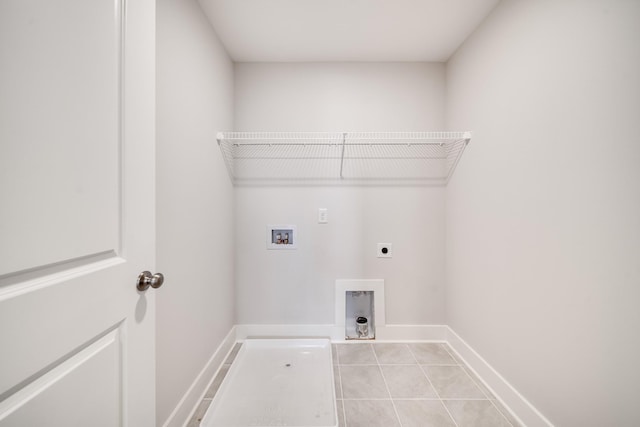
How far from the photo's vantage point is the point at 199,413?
143 cm

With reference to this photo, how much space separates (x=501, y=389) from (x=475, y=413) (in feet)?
0.73

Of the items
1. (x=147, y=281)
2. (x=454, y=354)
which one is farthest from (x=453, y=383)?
(x=147, y=281)

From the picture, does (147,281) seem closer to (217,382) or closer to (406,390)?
(217,382)

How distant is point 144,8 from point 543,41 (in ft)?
5.48

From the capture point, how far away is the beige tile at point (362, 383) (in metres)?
1.57

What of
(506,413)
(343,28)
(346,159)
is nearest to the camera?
(506,413)

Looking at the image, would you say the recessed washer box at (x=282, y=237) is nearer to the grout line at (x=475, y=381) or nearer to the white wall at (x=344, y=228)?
the white wall at (x=344, y=228)

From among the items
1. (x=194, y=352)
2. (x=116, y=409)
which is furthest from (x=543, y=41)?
(x=194, y=352)

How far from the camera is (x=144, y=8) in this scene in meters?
0.81

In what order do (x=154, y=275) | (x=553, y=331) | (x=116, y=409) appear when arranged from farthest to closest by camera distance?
(x=553, y=331) < (x=154, y=275) < (x=116, y=409)

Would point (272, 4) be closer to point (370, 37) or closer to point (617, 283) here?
point (370, 37)

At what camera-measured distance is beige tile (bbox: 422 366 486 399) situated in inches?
61.6

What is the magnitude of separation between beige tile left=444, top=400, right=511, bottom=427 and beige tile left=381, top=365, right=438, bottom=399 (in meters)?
0.12

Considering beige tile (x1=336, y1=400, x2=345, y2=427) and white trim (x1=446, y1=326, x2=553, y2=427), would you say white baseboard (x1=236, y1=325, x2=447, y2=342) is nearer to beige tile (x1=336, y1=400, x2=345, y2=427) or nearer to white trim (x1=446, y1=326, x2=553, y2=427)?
white trim (x1=446, y1=326, x2=553, y2=427)
